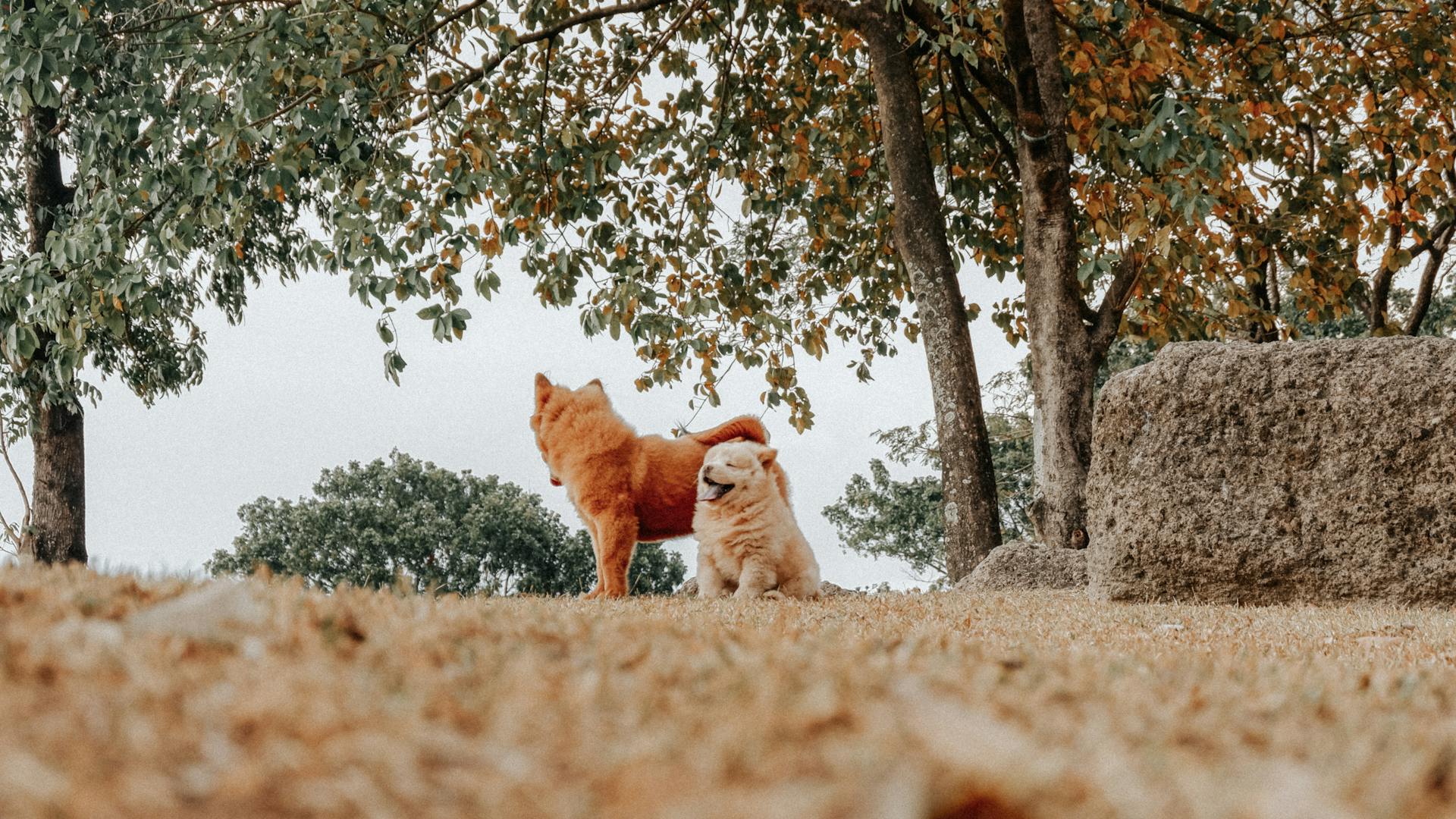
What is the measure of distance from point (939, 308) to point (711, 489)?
14.3ft

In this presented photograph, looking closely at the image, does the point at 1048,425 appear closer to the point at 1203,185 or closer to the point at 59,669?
the point at 1203,185

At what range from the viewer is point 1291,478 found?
5551 millimetres

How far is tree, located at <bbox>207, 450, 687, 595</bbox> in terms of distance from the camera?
15.7 metres

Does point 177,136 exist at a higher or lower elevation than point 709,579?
higher

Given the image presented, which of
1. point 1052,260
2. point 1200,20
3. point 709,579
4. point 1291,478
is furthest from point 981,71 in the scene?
point 709,579

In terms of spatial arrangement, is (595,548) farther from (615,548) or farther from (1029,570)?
(1029,570)

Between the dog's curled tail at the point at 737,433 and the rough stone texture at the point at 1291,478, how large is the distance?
2.07m

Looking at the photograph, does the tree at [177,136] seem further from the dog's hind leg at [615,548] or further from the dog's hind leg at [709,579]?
the dog's hind leg at [709,579]

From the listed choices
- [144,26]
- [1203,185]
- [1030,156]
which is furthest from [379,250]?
[1203,185]

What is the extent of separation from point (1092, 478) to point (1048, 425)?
2.34 meters

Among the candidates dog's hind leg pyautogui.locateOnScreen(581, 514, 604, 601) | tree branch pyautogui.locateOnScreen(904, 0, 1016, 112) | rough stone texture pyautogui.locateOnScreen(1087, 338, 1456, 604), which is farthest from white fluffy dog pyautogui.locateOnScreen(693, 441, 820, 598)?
tree branch pyautogui.locateOnScreen(904, 0, 1016, 112)

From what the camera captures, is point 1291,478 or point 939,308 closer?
point 1291,478

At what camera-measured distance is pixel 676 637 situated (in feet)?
6.38

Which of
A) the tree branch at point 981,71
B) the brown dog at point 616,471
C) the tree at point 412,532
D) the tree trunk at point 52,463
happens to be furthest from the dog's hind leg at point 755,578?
the tree at point 412,532
